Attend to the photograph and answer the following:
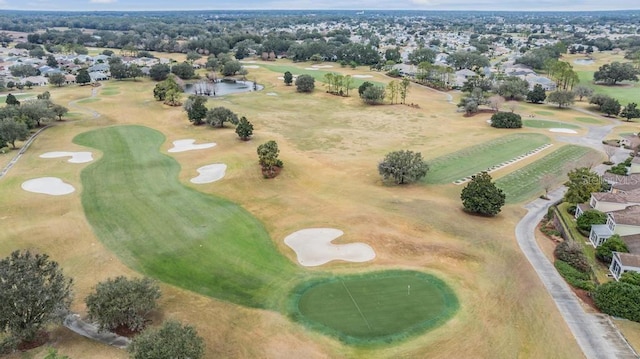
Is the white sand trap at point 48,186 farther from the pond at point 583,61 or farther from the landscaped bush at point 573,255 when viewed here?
the pond at point 583,61

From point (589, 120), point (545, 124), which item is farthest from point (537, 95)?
point (545, 124)

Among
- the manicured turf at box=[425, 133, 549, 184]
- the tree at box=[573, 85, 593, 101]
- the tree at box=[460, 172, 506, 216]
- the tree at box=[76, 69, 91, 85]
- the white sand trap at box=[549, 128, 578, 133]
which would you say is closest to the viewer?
the tree at box=[460, 172, 506, 216]

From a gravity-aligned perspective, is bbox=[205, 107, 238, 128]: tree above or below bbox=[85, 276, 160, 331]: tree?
above

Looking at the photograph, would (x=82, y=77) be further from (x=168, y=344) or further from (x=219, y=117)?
(x=168, y=344)

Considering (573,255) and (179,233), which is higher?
(573,255)

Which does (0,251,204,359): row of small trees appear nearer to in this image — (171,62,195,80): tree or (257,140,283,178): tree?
(257,140,283,178): tree

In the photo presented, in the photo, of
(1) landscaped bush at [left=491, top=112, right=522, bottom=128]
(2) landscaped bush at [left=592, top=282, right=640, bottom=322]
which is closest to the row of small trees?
(2) landscaped bush at [left=592, top=282, right=640, bottom=322]
